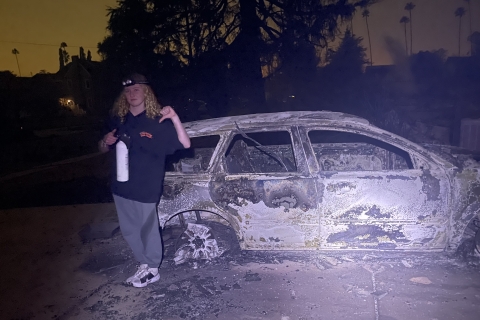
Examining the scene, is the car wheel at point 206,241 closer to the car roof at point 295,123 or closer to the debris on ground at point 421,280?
the car roof at point 295,123

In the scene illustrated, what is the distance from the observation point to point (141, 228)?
149 inches

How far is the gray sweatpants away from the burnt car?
0.30 meters

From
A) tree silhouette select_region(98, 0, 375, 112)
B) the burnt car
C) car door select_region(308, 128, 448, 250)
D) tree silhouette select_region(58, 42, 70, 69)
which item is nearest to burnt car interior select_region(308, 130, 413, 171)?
the burnt car

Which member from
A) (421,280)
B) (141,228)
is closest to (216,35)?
(141,228)

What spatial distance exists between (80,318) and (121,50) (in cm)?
1208

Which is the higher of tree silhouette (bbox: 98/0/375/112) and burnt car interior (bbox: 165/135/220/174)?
tree silhouette (bbox: 98/0/375/112)

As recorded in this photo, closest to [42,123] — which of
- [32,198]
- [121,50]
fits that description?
[121,50]

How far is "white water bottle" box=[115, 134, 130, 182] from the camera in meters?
3.52

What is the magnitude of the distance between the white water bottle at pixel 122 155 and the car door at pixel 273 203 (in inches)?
37.3

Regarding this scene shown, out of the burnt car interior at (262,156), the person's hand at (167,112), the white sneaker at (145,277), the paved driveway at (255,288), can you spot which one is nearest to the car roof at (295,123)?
the burnt car interior at (262,156)

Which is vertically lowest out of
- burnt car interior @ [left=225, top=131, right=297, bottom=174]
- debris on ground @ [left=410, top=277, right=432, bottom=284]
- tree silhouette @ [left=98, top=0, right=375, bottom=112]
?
debris on ground @ [left=410, top=277, right=432, bottom=284]

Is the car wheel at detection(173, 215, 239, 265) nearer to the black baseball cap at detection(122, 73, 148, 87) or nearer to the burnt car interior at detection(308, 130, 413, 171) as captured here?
the burnt car interior at detection(308, 130, 413, 171)

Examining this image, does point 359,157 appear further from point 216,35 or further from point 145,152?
point 216,35

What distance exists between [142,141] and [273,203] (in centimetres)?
149
